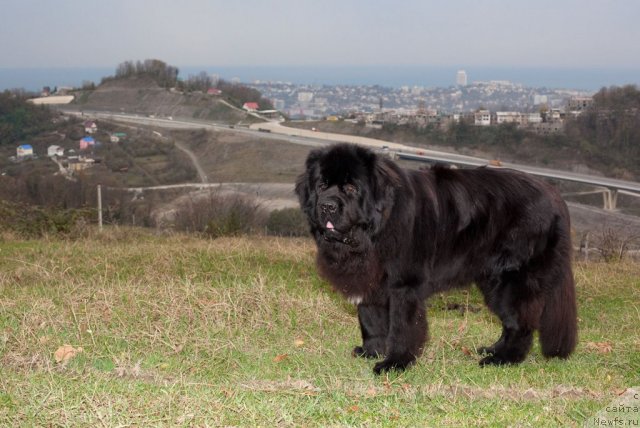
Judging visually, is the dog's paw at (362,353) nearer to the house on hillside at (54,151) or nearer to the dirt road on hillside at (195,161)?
the dirt road on hillside at (195,161)

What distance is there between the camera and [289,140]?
133ft

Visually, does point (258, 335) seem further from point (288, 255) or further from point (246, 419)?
point (288, 255)

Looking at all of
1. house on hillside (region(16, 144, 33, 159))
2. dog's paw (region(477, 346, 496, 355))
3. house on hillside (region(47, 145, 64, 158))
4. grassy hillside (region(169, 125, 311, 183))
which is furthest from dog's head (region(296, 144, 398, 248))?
house on hillside (region(47, 145, 64, 158))

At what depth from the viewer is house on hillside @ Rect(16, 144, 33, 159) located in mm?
38875

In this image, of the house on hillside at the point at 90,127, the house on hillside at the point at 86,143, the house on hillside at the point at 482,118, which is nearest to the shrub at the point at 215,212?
the house on hillside at the point at 482,118

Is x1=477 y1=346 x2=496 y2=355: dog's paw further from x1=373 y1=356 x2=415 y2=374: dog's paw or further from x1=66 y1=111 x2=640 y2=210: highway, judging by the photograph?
x1=66 y1=111 x2=640 y2=210: highway

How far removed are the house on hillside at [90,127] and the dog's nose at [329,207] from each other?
1751 inches

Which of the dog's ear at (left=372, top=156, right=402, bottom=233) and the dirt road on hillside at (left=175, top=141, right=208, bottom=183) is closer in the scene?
the dog's ear at (left=372, top=156, right=402, bottom=233)

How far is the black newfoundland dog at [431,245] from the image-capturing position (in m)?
5.03

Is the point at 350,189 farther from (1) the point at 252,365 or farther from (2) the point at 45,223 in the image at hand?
(2) the point at 45,223

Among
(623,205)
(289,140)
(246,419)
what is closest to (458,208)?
(246,419)

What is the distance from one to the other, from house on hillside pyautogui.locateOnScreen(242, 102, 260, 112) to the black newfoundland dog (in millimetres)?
51152

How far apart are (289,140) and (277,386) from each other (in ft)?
120

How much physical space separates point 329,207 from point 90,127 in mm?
45219
